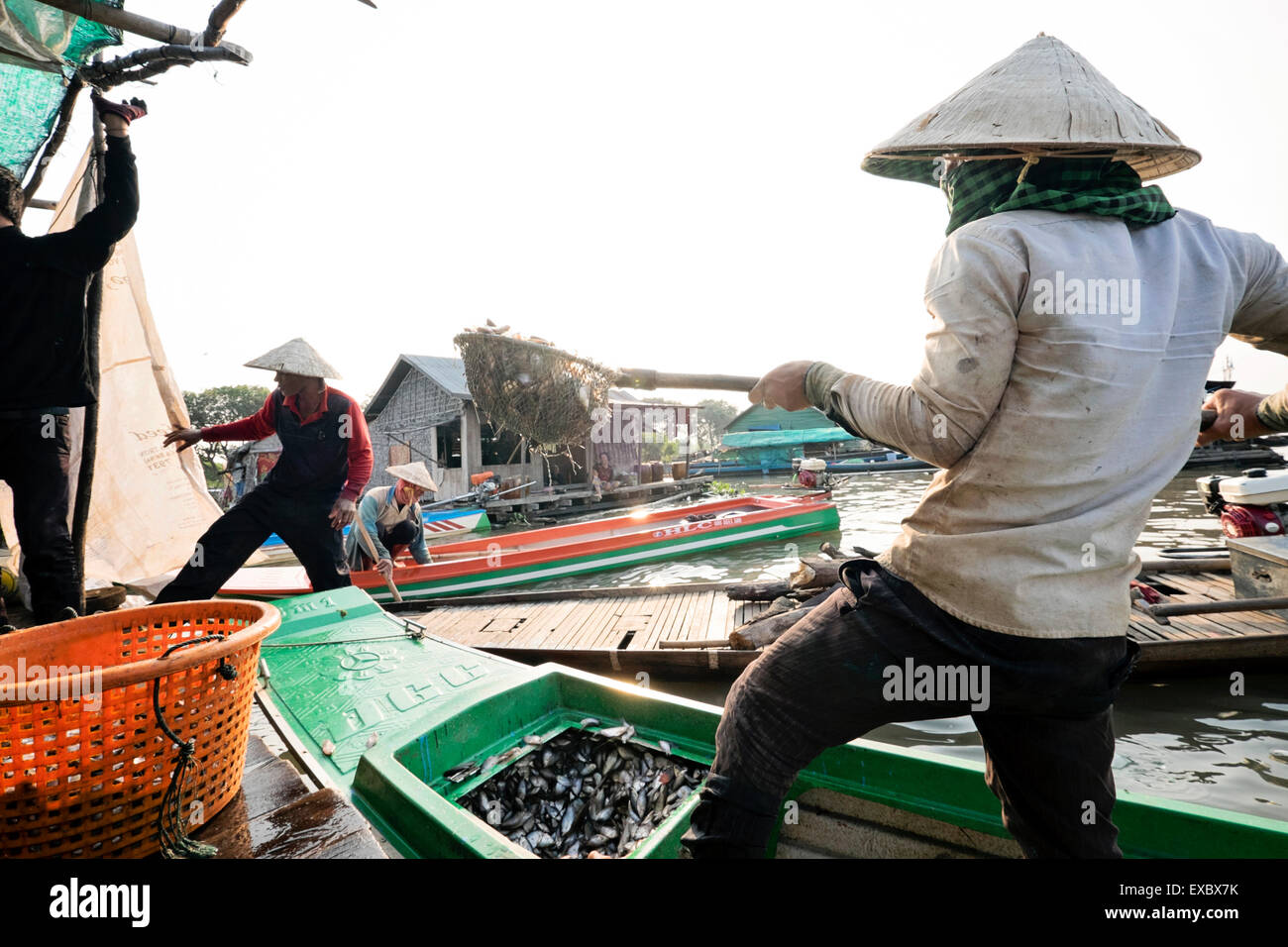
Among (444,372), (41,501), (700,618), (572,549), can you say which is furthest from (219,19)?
(444,372)

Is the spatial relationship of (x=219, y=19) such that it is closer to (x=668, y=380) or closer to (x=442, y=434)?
(x=668, y=380)

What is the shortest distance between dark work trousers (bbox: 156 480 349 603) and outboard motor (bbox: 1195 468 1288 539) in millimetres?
9240

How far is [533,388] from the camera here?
7.03m

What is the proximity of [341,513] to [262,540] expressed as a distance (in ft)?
2.01

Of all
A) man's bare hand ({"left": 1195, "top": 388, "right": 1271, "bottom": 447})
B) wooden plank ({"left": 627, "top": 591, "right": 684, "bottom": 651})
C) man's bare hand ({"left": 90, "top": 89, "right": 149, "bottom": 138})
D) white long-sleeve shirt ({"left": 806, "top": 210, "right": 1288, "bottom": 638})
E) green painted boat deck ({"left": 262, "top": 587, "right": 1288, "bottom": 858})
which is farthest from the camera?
wooden plank ({"left": 627, "top": 591, "right": 684, "bottom": 651})

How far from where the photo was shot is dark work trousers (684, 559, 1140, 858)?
4.40ft

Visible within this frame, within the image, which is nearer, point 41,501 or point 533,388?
point 41,501

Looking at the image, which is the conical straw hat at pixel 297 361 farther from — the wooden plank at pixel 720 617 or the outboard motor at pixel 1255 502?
the outboard motor at pixel 1255 502

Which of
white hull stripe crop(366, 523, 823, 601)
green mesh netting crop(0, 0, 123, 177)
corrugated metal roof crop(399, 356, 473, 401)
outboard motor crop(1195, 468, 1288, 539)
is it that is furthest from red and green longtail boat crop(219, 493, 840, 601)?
corrugated metal roof crop(399, 356, 473, 401)

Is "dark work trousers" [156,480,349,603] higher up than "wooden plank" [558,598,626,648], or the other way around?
"dark work trousers" [156,480,349,603]

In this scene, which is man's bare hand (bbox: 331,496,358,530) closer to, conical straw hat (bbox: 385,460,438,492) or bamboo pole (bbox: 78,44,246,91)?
conical straw hat (bbox: 385,460,438,492)

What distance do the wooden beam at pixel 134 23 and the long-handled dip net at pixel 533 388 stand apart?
266 centimetres

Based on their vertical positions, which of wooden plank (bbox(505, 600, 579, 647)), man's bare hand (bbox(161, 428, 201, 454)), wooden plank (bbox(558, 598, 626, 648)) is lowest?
wooden plank (bbox(505, 600, 579, 647))

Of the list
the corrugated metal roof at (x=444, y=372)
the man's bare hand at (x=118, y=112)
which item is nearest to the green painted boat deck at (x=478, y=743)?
the man's bare hand at (x=118, y=112)
